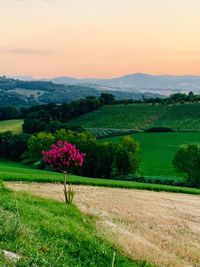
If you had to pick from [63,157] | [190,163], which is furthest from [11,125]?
[63,157]

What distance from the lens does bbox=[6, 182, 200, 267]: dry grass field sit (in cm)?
1834

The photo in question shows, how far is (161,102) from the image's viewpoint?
502ft

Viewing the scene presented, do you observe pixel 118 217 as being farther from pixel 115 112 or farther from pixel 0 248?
pixel 115 112

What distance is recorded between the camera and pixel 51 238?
15.8m

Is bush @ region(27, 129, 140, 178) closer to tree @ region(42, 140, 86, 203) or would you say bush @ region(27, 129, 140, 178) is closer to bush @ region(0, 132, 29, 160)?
bush @ region(0, 132, 29, 160)

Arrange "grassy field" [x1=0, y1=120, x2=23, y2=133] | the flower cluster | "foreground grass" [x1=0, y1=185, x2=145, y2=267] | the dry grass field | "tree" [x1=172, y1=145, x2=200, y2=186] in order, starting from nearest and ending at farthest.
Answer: "foreground grass" [x1=0, y1=185, x2=145, y2=267]
the dry grass field
the flower cluster
"tree" [x1=172, y1=145, x2=200, y2=186]
"grassy field" [x1=0, y1=120, x2=23, y2=133]

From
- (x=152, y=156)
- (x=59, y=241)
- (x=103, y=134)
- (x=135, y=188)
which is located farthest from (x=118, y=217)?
(x=103, y=134)

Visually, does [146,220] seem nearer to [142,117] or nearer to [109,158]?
[109,158]

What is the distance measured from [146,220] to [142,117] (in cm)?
11421

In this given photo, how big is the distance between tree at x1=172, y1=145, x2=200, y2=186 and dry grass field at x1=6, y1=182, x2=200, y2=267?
25677 millimetres

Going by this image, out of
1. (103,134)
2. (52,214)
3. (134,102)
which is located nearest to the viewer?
(52,214)

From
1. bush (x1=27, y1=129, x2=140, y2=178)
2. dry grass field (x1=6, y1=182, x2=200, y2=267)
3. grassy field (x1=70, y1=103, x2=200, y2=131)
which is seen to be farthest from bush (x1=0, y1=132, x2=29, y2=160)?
dry grass field (x1=6, y1=182, x2=200, y2=267)

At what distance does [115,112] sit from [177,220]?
119 meters

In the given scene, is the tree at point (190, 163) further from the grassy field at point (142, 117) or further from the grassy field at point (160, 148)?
the grassy field at point (142, 117)
